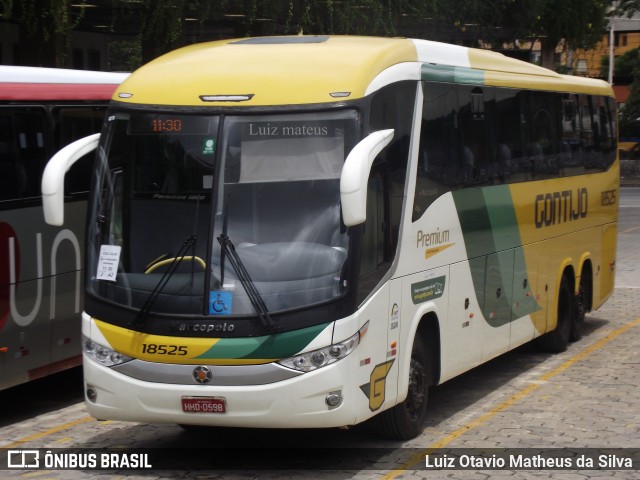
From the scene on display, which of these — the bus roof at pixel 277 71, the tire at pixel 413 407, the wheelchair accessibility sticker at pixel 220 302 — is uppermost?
the bus roof at pixel 277 71

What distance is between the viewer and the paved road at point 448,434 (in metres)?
8.84

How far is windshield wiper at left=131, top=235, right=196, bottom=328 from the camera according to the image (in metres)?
8.54

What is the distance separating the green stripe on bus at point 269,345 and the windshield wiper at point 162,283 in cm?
64

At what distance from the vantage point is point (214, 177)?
→ 858 centimetres

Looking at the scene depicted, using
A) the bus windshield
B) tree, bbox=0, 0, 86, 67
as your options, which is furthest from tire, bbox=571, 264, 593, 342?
the bus windshield

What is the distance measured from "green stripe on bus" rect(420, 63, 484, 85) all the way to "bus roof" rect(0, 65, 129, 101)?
3.62m

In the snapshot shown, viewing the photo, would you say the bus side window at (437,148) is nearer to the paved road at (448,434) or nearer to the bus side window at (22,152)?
the paved road at (448,434)

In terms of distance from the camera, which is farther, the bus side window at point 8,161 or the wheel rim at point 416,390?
the bus side window at point 8,161

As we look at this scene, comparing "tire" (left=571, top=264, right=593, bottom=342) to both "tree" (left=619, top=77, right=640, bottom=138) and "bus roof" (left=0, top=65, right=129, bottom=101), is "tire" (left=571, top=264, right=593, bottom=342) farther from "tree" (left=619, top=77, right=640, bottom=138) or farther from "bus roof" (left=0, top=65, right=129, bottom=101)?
"tree" (left=619, top=77, right=640, bottom=138)

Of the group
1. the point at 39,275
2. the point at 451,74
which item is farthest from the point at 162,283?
the point at 451,74

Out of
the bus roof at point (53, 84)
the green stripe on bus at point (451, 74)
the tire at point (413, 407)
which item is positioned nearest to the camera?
the tire at point (413, 407)

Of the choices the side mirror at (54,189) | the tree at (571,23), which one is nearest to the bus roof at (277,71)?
the side mirror at (54,189)

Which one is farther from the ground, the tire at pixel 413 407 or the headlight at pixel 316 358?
the headlight at pixel 316 358

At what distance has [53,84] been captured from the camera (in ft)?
38.1
